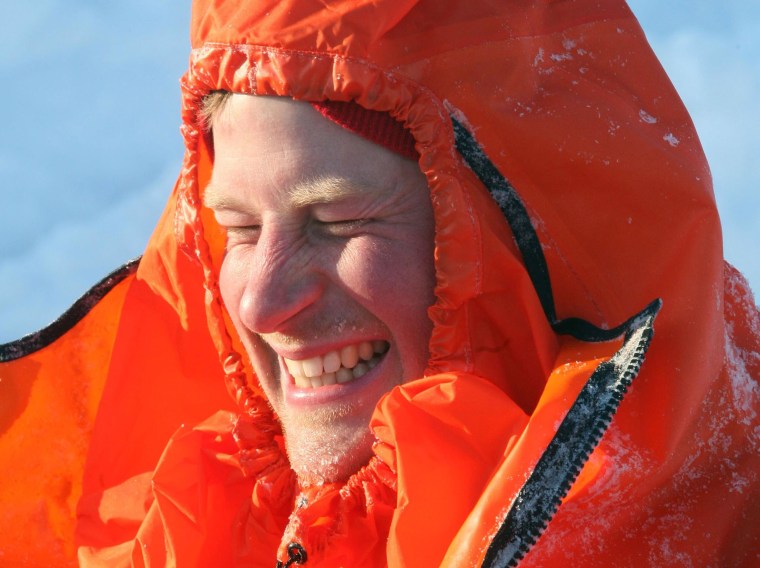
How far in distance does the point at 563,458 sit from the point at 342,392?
0.65 m

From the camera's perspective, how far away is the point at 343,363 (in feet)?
8.36

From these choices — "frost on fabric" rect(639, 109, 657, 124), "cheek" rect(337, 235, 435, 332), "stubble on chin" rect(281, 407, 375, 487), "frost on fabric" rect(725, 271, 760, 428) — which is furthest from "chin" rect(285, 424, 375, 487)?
"frost on fabric" rect(639, 109, 657, 124)

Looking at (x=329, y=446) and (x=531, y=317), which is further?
(x=329, y=446)

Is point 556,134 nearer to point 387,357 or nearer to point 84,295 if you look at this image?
point 387,357

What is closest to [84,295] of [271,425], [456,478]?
[271,425]

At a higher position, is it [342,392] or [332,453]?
[342,392]

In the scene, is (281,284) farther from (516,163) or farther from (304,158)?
(516,163)

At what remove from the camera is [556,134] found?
2361 mm

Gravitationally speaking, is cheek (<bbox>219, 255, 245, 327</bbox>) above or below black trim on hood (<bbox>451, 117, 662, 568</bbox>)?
above

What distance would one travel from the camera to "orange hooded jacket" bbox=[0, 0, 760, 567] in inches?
86.0

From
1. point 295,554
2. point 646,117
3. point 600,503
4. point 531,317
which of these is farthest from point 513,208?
point 295,554

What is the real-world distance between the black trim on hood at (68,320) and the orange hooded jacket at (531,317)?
65cm

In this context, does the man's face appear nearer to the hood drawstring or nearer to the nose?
the nose

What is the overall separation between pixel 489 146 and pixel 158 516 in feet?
3.91
